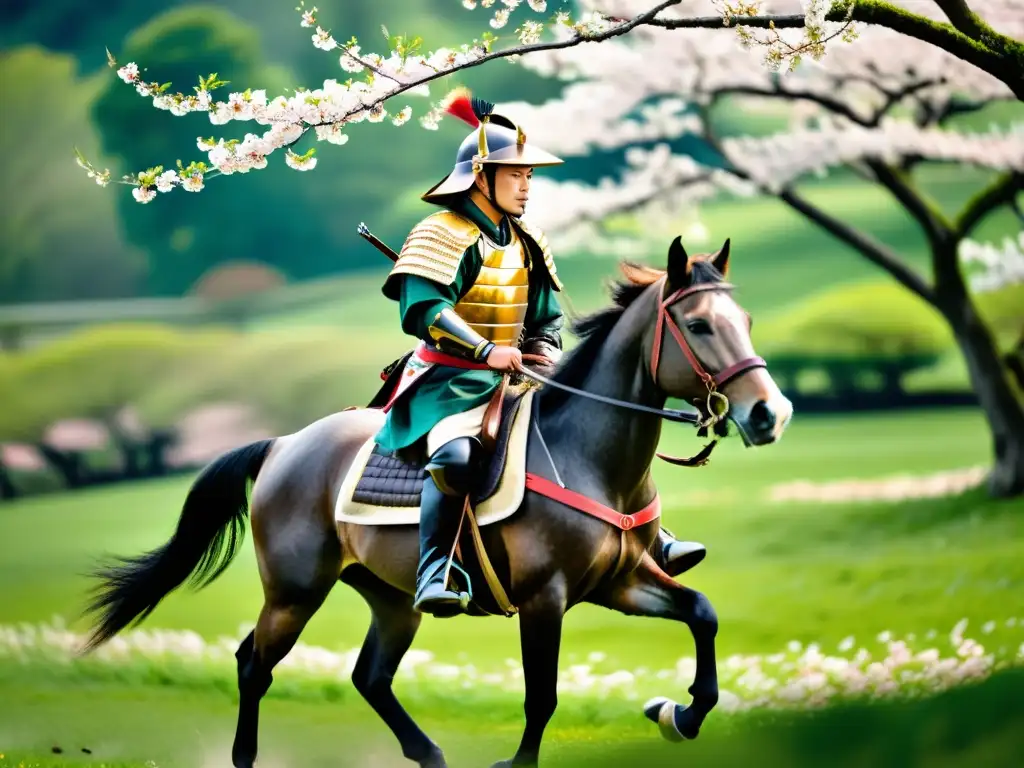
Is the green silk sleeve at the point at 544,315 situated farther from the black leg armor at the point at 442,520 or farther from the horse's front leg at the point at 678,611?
the horse's front leg at the point at 678,611

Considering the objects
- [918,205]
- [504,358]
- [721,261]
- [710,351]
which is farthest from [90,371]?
[710,351]

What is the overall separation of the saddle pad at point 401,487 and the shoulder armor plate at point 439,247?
0.55 m

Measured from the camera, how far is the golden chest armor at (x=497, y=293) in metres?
4.59

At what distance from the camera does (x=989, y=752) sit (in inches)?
220

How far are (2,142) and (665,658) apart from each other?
8855mm

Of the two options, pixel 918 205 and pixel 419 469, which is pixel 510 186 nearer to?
pixel 419 469

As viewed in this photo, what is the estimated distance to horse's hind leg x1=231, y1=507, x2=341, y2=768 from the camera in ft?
16.7

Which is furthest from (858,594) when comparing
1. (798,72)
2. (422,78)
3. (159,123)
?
(159,123)

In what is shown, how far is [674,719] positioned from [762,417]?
47.9 inches

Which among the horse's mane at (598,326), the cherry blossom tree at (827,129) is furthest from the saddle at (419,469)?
the cherry blossom tree at (827,129)

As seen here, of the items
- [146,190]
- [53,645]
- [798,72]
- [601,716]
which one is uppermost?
[146,190]

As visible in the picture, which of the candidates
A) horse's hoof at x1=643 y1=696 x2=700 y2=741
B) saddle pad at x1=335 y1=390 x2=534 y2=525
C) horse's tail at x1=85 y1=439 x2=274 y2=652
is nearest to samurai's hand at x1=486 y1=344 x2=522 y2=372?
saddle pad at x1=335 y1=390 x2=534 y2=525

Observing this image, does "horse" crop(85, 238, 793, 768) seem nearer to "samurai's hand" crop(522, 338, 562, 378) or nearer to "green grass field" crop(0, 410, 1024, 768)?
"samurai's hand" crop(522, 338, 562, 378)

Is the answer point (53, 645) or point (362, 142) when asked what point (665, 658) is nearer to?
point (53, 645)
